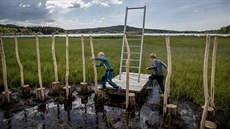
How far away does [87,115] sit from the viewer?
510 centimetres

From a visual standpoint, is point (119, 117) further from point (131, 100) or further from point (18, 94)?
point (18, 94)

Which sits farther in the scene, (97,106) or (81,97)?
(81,97)

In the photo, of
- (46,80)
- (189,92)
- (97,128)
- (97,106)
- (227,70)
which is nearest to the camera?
(97,128)

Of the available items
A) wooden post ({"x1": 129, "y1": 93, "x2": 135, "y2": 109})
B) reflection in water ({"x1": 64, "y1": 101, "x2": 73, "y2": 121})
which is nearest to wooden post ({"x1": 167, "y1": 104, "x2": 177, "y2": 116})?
wooden post ({"x1": 129, "y1": 93, "x2": 135, "y2": 109})

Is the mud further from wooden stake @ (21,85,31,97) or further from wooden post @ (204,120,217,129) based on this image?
wooden post @ (204,120,217,129)

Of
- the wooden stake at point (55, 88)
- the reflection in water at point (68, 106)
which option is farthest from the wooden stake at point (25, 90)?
the reflection in water at point (68, 106)

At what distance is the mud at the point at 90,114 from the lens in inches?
179

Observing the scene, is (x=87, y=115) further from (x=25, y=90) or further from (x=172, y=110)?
(x=25, y=90)

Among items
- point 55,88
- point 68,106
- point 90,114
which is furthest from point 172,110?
point 55,88

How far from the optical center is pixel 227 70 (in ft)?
29.1

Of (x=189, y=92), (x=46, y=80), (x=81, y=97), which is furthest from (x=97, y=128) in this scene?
(x=46, y=80)

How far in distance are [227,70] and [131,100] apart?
6.46 meters

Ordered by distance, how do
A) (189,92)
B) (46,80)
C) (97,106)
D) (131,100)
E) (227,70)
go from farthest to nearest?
(227,70)
(46,80)
(189,92)
(97,106)
(131,100)

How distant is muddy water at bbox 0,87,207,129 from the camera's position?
14.9ft
